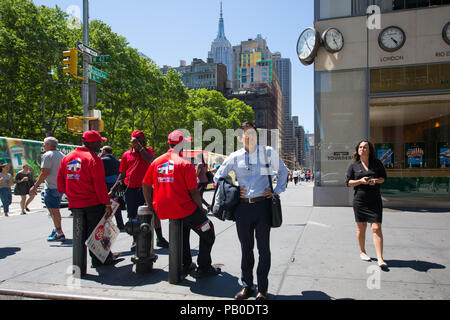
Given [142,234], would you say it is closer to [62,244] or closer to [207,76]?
[62,244]

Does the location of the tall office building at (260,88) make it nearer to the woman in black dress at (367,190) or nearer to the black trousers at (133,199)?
the woman in black dress at (367,190)

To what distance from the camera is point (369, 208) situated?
4957mm

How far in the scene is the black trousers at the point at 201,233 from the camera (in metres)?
4.16

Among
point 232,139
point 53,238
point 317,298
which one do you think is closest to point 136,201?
point 53,238

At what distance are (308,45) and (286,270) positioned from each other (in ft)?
32.0

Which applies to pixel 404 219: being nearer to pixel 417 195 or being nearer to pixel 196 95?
pixel 417 195

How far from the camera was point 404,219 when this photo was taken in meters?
8.95

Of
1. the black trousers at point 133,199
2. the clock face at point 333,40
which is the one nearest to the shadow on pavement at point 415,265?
the black trousers at point 133,199

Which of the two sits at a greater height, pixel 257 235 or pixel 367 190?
pixel 367 190

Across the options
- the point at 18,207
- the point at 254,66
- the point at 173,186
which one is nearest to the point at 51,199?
the point at 173,186

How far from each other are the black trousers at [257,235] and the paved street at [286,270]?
→ 33 cm

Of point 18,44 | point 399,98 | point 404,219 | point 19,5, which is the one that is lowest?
point 404,219
